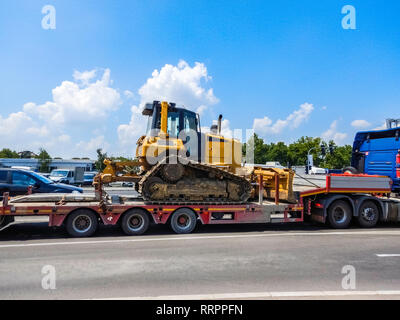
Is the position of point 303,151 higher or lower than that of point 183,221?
higher

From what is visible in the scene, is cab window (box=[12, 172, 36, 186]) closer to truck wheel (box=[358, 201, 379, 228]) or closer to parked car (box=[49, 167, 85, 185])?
truck wheel (box=[358, 201, 379, 228])

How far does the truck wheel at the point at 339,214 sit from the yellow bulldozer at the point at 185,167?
143 centimetres

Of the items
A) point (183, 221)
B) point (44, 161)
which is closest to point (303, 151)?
point (44, 161)

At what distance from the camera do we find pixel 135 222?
8.62 meters

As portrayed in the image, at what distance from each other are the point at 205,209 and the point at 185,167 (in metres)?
1.41

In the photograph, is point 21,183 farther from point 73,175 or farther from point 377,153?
point 73,175

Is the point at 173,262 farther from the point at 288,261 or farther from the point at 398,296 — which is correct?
the point at 398,296

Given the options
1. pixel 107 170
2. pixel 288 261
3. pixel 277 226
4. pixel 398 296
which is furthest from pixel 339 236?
pixel 107 170

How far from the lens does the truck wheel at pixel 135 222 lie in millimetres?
8469

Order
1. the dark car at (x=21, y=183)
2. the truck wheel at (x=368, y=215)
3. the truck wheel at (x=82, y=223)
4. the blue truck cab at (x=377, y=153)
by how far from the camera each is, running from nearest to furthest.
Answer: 1. the truck wheel at (x=82, y=223)
2. the truck wheel at (x=368, y=215)
3. the dark car at (x=21, y=183)
4. the blue truck cab at (x=377, y=153)

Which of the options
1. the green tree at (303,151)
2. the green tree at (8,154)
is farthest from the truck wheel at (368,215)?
the green tree at (8,154)

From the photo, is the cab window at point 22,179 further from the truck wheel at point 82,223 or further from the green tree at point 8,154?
the green tree at point 8,154
